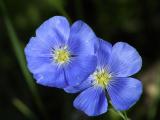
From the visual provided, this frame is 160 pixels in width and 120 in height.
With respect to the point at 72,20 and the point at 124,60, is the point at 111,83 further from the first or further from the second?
the point at 72,20

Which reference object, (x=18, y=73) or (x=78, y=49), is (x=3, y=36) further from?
(x=78, y=49)

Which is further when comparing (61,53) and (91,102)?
(61,53)

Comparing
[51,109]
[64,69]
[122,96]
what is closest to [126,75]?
[122,96]

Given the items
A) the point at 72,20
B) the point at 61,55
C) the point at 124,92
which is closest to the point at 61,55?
the point at 61,55

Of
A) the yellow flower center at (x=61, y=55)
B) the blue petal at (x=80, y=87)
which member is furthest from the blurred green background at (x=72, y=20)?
the blue petal at (x=80, y=87)

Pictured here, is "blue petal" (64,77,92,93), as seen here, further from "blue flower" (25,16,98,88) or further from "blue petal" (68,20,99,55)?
"blue petal" (68,20,99,55)

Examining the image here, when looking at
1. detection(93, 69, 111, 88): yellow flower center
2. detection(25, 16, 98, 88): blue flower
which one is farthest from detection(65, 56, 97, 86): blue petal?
detection(93, 69, 111, 88): yellow flower center
